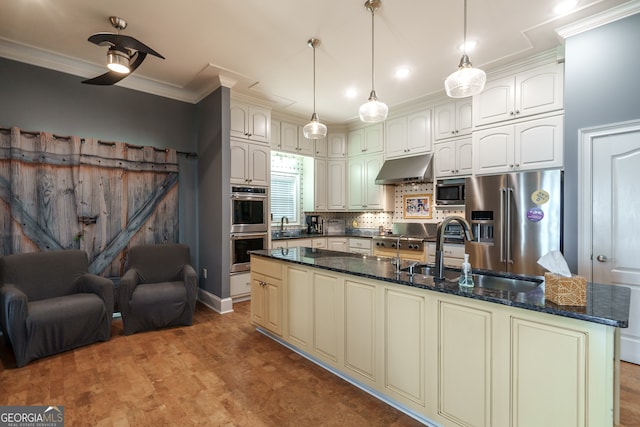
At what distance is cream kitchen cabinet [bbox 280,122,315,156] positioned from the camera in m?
5.05

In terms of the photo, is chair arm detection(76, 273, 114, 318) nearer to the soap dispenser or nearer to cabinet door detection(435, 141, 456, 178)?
the soap dispenser

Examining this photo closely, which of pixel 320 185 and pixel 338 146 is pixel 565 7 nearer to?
pixel 338 146

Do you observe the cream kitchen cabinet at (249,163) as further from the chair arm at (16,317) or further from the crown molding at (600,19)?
the crown molding at (600,19)

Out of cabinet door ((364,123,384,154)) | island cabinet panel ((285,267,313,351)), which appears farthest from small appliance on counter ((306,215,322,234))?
island cabinet panel ((285,267,313,351))

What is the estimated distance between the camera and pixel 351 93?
4223mm

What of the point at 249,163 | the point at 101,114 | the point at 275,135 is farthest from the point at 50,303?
the point at 275,135

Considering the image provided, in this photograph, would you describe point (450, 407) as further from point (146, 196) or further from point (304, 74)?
point (146, 196)

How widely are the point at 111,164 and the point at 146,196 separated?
55 centimetres

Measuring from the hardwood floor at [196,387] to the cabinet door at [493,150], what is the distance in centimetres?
218

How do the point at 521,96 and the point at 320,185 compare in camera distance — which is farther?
the point at 320,185

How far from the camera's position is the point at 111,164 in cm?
364

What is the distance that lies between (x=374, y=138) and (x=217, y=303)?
3.72 m

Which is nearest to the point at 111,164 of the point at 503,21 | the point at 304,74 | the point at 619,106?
the point at 304,74

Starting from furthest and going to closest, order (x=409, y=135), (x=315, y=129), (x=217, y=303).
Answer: (x=409, y=135), (x=217, y=303), (x=315, y=129)
